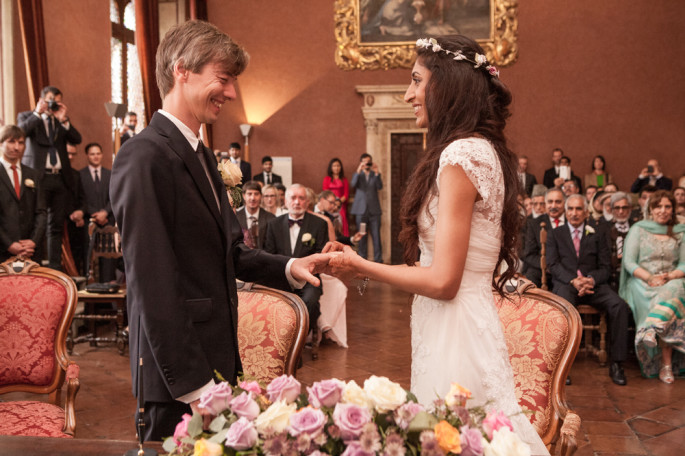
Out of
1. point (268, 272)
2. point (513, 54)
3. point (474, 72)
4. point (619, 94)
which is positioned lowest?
point (268, 272)

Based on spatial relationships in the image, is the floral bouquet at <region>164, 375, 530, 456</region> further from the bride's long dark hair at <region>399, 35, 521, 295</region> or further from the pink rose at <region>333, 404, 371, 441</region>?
the bride's long dark hair at <region>399, 35, 521, 295</region>

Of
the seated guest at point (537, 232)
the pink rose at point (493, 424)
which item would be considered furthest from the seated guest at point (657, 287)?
the pink rose at point (493, 424)

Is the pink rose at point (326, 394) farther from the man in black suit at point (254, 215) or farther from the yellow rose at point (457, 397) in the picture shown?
the man in black suit at point (254, 215)

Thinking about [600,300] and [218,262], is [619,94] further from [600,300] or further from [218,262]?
[218,262]

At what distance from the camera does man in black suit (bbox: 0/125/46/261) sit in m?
5.51

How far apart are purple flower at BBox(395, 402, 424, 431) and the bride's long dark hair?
0.88 meters

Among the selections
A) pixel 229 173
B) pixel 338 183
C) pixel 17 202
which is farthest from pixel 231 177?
pixel 338 183

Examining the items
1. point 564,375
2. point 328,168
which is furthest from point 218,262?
point 328,168

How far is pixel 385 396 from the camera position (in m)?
1.00

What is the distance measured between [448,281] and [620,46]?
12.4m

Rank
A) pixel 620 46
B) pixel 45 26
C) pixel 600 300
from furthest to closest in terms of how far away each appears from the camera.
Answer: pixel 620 46 → pixel 45 26 → pixel 600 300

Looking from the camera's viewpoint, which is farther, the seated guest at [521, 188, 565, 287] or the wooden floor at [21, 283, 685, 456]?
the seated guest at [521, 188, 565, 287]

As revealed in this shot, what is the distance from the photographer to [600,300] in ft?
18.5

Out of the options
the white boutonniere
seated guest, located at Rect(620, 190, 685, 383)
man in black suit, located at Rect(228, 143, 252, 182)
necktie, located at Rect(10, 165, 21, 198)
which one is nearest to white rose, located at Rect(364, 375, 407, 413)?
the white boutonniere
